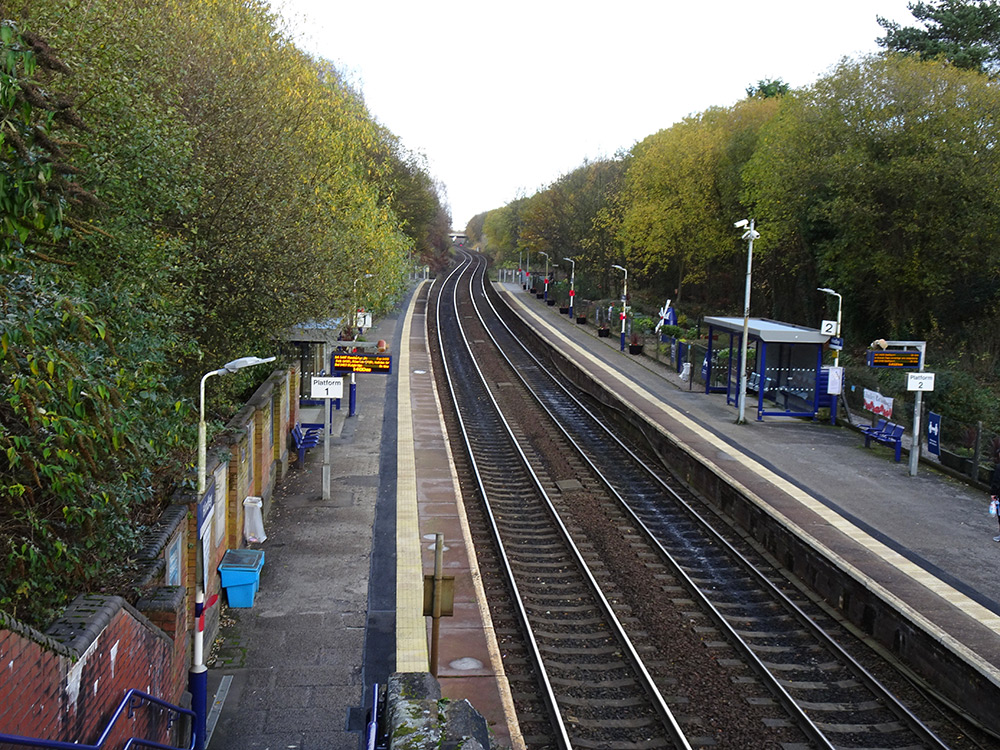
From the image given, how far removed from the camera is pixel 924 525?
15.2 meters

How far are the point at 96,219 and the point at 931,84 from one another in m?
28.5

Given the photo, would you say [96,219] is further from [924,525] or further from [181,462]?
[924,525]

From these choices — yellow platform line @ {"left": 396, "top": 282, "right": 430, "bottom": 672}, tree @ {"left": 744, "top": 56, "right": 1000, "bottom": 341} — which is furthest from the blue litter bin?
tree @ {"left": 744, "top": 56, "right": 1000, "bottom": 341}

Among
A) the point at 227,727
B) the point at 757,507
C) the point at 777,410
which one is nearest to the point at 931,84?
the point at 777,410

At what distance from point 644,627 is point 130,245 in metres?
8.23

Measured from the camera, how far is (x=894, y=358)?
19266mm

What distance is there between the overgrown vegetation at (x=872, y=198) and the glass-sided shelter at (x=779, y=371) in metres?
1.55

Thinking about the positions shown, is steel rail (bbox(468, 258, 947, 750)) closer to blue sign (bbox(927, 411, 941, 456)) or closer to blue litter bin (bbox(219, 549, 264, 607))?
blue sign (bbox(927, 411, 941, 456))

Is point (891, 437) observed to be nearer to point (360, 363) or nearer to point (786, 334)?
point (786, 334)

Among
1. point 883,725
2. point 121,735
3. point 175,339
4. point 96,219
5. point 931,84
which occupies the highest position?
point 931,84

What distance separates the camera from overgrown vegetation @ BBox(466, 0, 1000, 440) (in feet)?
92.3

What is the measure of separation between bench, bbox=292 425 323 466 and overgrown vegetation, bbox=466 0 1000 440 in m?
15.9

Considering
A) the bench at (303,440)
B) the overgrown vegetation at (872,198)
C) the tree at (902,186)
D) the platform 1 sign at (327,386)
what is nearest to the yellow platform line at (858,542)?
the overgrown vegetation at (872,198)

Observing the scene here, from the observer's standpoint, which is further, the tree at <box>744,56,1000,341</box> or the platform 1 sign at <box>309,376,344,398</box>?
the tree at <box>744,56,1000,341</box>
